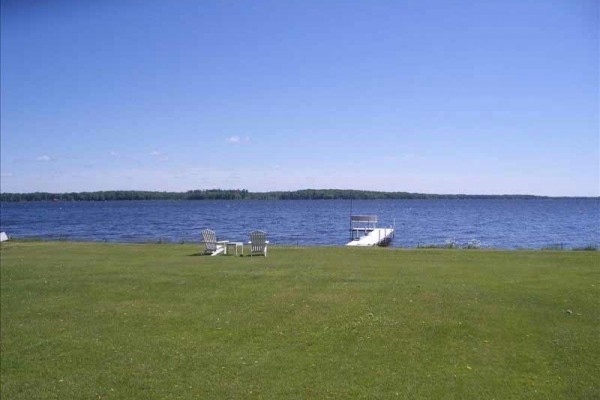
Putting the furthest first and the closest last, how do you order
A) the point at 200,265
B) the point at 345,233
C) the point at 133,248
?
the point at 345,233
the point at 133,248
the point at 200,265

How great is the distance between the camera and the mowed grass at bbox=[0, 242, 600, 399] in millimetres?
7992

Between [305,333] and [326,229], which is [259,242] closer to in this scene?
[305,333]

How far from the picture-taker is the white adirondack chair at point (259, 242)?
2194 centimetres

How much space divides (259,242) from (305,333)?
11.9 meters

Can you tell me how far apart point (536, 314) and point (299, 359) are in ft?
17.8

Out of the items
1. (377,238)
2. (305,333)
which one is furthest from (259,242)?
(377,238)

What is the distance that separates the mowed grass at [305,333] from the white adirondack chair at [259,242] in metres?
4.31

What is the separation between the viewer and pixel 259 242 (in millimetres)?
22000

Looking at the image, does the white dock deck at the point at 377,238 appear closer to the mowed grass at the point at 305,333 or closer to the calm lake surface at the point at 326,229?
the calm lake surface at the point at 326,229

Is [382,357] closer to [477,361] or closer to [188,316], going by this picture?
[477,361]

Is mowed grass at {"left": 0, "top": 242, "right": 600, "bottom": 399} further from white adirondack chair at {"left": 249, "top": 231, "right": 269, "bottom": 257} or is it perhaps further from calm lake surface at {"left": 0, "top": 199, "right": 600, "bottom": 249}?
calm lake surface at {"left": 0, "top": 199, "right": 600, "bottom": 249}

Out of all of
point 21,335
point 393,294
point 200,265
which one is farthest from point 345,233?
point 21,335

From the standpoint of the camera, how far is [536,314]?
36.2ft

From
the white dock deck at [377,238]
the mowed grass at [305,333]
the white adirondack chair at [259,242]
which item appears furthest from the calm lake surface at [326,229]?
the mowed grass at [305,333]
